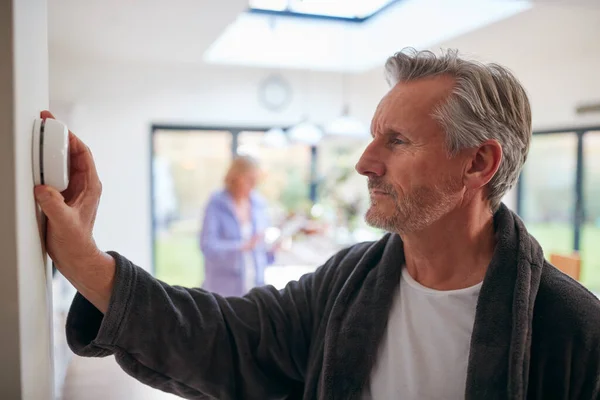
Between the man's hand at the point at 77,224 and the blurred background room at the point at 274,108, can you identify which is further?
the blurred background room at the point at 274,108

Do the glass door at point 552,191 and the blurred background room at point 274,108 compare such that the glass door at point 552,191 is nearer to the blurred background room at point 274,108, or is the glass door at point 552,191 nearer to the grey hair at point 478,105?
the blurred background room at point 274,108

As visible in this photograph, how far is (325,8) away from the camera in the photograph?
372cm

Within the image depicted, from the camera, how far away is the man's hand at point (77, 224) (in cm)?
70

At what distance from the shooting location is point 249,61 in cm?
496

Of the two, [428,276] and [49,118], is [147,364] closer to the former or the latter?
[49,118]

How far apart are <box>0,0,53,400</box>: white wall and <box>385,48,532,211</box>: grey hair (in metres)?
0.73

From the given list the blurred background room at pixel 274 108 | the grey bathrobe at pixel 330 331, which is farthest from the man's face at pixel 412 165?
the blurred background room at pixel 274 108

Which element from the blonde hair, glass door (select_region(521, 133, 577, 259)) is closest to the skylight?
the blonde hair

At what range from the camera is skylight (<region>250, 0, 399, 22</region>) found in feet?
11.7

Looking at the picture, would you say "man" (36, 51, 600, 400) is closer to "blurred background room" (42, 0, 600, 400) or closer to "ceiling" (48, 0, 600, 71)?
"ceiling" (48, 0, 600, 71)

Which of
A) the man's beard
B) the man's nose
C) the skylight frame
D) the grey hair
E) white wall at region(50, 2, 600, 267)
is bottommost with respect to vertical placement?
the man's beard

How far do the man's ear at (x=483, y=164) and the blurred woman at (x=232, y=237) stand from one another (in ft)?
7.40

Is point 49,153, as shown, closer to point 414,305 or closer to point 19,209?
point 19,209

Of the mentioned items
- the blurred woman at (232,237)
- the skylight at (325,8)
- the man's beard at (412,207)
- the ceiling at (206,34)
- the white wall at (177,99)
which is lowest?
the blurred woman at (232,237)
